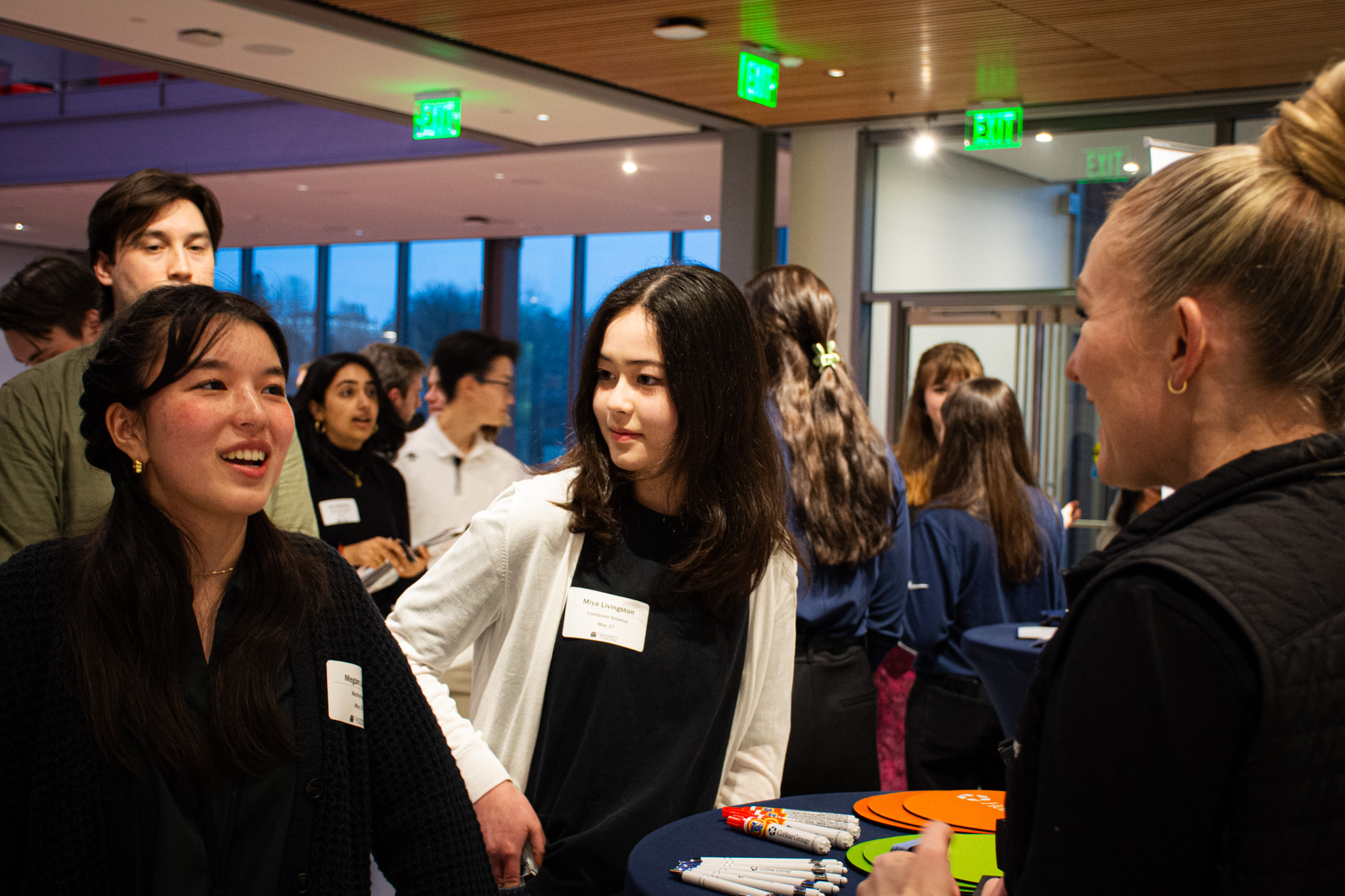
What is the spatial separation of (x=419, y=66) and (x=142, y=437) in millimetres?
5762

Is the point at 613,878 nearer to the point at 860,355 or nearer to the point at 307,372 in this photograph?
the point at 307,372

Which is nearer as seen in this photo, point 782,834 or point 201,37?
point 782,834

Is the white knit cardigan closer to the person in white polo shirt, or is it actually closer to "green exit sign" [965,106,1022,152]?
the person in white polo shirt

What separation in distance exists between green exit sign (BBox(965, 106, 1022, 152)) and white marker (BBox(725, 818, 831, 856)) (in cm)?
625

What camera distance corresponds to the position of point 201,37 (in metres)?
6.28

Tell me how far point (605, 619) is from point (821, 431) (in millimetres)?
1236

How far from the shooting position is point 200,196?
8.21 ft

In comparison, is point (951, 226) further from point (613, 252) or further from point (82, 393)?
point (613, 252)

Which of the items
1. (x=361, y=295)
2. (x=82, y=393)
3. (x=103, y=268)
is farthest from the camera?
(x=361, y=295)

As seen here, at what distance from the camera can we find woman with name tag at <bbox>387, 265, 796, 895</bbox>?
1779 mm

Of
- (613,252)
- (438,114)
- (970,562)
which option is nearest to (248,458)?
(970,562)

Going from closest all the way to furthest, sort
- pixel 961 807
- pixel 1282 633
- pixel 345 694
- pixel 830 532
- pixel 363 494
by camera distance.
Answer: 1. pixel 1282 633
2. pixel 345 694
3. pixel 961 807
4. pixel 830 532
5. pixel 363 494

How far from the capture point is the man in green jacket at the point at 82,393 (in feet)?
6.79

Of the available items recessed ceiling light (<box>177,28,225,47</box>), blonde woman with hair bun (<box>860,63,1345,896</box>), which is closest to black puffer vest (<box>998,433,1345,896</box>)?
blonde woman with hair bun (<box>860,63,1345,896</box>)
